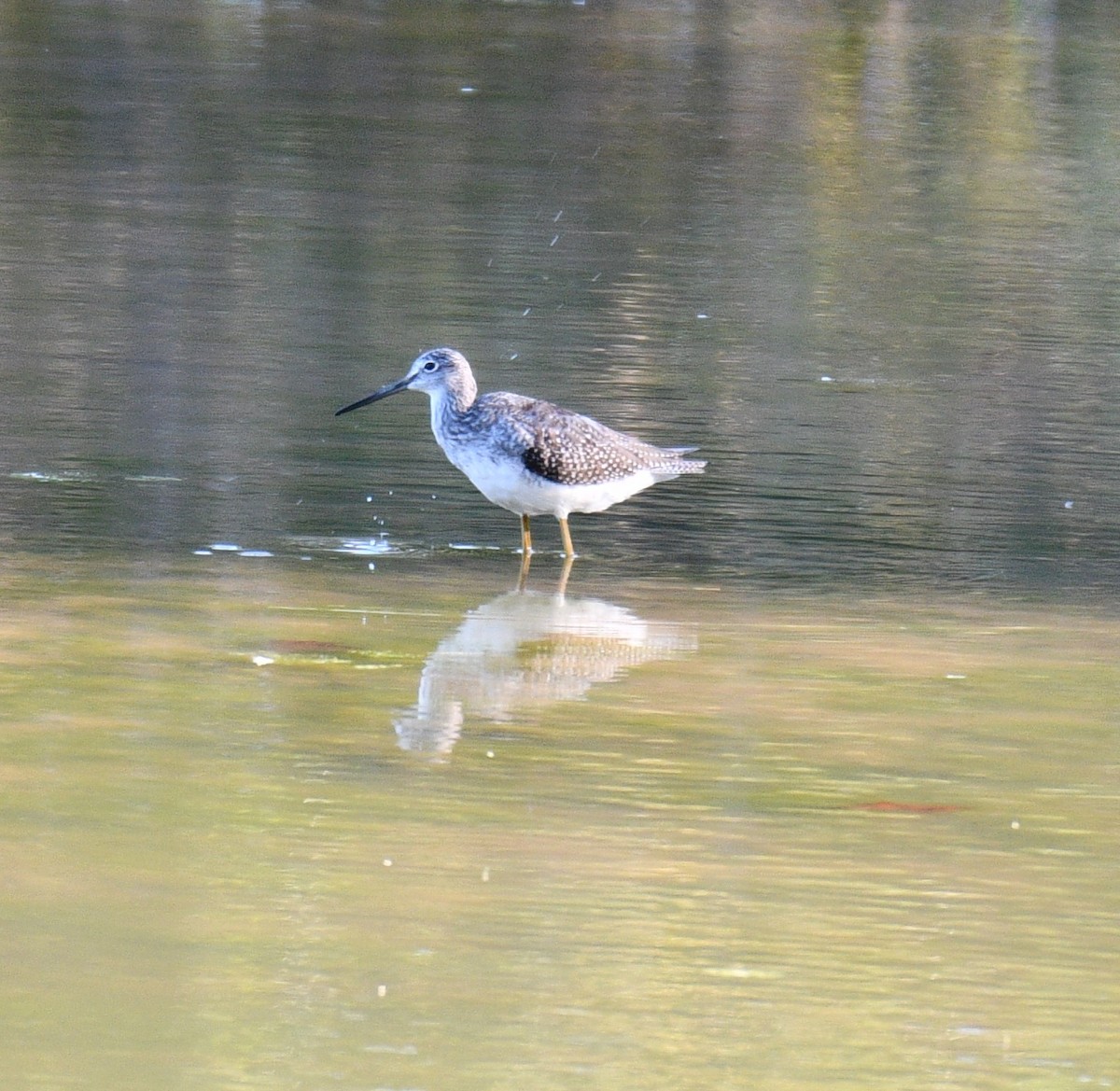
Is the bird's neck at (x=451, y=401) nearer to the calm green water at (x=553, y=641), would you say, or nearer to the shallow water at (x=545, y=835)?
the calm green water at (x=553, y=641)

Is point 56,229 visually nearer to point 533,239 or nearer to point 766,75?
point 533,239

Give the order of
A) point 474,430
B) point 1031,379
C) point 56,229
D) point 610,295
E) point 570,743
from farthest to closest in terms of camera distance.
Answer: point 56,229
point 610,295
point 1031,379
point 474,430
point 570,743

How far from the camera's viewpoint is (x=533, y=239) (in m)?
16.5

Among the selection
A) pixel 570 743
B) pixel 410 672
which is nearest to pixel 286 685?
pixel 410 672

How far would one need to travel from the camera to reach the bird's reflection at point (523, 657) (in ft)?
23.1

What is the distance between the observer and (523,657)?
7770 mm

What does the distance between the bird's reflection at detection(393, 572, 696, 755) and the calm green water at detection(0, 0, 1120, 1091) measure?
0.03 m

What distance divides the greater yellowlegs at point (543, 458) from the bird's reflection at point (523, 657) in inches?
27.2

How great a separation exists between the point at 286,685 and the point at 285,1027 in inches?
97.4

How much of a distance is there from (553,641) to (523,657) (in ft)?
0.81

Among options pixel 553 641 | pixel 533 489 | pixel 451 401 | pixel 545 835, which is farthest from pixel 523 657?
pixel 451 401

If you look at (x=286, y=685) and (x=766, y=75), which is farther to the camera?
(x=766, y=75)

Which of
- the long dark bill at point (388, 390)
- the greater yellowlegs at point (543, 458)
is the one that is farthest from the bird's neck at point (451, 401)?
the long dark bill at point (388, 390)

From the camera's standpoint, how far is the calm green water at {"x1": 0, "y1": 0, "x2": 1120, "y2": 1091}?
501 cm
